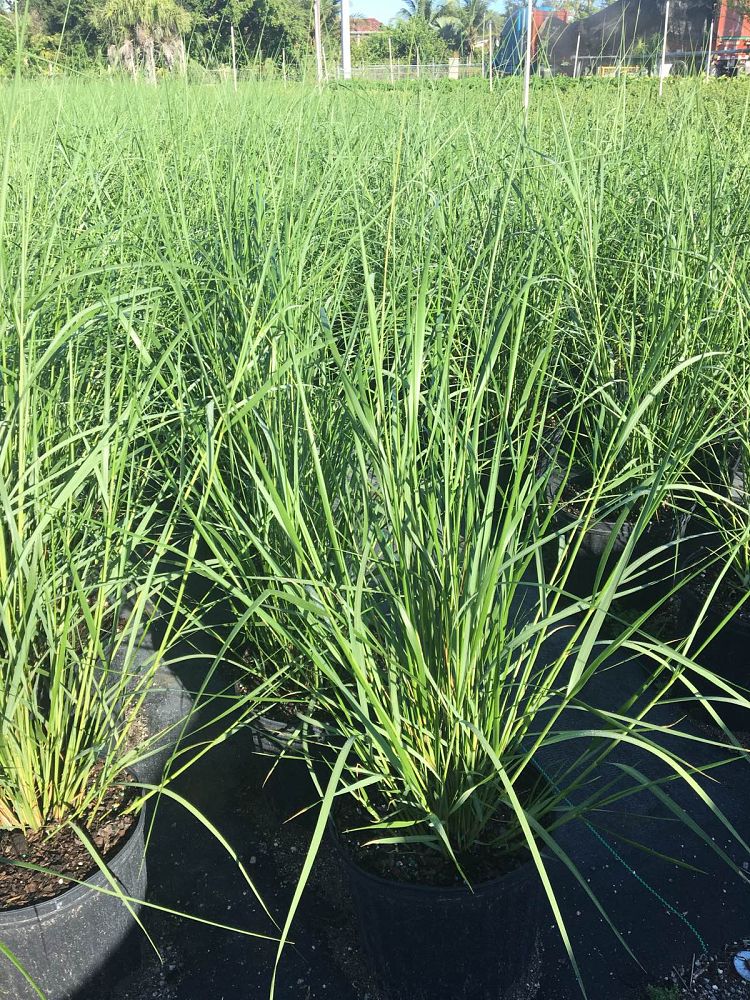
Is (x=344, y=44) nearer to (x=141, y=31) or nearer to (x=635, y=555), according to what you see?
(x=141, y=31)

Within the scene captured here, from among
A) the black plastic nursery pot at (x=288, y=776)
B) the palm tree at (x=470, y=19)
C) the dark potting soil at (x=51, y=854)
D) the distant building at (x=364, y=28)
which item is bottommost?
the black plastic nursery pot at (x=288, y=776)

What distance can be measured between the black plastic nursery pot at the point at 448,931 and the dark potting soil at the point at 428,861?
→ 0.04 metres

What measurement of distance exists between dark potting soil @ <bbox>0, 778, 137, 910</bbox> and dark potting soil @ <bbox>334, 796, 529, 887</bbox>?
374 mm

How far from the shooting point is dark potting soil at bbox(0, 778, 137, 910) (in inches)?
47.6

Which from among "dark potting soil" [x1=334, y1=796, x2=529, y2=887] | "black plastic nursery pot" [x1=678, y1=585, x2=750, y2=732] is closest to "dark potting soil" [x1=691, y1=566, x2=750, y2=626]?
"black plastic nursery pot" [x1=678, y1=585, x2=750, y2=732]

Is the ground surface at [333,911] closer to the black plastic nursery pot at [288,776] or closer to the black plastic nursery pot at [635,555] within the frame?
the black plastic nursery pot at [288,776]

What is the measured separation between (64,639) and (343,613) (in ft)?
1.36

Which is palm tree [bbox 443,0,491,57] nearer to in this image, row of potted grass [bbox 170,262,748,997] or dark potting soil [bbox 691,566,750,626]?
row of potted grass [bbox 170,262,748,997]

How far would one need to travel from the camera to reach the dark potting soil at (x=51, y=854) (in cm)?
121

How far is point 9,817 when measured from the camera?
4.19 feet

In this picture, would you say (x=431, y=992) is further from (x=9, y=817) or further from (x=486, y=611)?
(x=9, y=817)

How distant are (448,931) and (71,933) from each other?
1.85 ft

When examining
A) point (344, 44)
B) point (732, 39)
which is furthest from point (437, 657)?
point (732, 39)

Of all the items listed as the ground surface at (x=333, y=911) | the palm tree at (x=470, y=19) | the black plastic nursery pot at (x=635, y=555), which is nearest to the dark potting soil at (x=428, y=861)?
the ground surface at (x=333, y=911)
